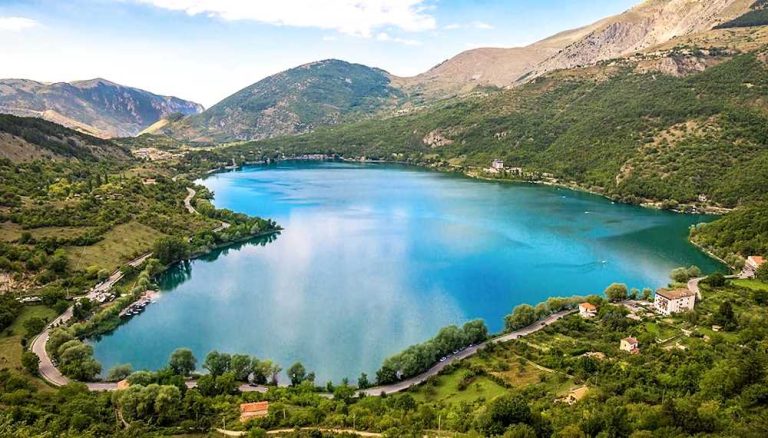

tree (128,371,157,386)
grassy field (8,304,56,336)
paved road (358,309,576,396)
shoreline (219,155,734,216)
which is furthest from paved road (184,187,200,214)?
paved road (358,309,576,396)

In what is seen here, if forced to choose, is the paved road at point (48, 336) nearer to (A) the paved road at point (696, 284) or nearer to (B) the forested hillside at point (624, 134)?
(A) the paved road at point (696, 284)

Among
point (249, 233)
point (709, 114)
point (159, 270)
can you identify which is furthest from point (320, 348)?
point (709, 114)

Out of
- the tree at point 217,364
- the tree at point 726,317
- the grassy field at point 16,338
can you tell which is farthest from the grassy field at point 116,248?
the tree at point 726,317

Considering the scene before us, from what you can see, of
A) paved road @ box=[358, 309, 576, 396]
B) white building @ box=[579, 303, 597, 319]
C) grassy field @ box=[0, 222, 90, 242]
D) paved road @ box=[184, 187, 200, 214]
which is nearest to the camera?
paved road @ box=[358, 309, 576, 396]

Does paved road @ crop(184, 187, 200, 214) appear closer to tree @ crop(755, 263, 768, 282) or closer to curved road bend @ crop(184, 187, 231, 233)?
curved road bend @ crop(184, 187, 231, 233)

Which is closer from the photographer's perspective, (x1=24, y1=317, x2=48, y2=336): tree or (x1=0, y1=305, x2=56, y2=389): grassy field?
(x1=0, y1=305, x2=56, y2=389): grassy field

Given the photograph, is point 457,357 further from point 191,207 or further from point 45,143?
point 45,143

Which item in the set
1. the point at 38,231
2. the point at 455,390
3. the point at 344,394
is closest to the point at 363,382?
the point at 344,394
